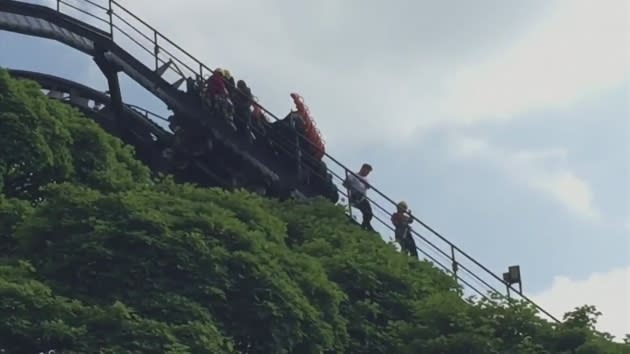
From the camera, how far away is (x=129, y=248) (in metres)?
21.3

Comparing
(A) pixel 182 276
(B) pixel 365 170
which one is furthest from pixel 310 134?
(A) pixel 182 276

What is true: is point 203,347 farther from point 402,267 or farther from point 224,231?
point 402,267

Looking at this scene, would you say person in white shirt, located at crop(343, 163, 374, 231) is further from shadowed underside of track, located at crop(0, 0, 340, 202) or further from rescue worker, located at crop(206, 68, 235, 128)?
rescue worker, located at crop(206, 68, 235, 128)

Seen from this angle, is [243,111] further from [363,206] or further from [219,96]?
[363,206]

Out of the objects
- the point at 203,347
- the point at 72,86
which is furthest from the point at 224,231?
the point at 72,86

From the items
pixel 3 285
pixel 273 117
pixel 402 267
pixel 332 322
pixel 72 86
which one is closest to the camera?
pixel 3 285

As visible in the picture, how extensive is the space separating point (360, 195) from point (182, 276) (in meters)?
8.90

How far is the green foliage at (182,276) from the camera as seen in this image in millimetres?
19953

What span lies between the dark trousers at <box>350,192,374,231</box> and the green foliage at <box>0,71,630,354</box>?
6.67 feet

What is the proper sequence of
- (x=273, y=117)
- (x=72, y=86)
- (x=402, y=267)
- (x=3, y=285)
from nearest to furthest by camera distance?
(x=3, y=285)
(x=402, y=267)
(x=273, y=117)
(x=72, y=86)

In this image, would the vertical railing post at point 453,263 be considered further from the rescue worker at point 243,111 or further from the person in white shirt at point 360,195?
the rescue worker at point 243,111

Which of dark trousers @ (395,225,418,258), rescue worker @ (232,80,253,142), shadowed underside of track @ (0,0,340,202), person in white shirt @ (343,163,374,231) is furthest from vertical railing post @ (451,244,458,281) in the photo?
rescue worker @ (232,80,253,142)

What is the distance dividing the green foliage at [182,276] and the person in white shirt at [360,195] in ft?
6.80

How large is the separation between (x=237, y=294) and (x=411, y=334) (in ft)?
12.1
